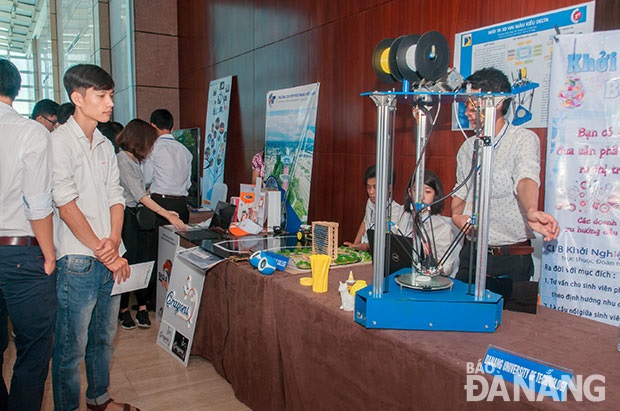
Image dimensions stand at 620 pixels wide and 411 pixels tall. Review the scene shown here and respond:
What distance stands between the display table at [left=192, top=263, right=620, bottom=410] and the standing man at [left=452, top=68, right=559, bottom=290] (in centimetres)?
27

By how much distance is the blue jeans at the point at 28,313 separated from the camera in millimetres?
1610

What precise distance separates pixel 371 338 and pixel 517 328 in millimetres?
422

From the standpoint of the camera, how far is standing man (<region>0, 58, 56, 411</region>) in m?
1.56

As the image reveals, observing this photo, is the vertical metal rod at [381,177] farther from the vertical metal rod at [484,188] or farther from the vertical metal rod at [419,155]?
the vertical metal rod at [484,188]

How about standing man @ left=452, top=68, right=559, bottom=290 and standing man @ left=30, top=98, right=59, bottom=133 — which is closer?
standing man @ left=452, top=68, right=559, bottom=290

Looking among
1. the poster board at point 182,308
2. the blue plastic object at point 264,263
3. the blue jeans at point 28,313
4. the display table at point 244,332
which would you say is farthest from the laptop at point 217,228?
Answer: the blue jeans at point 28,313

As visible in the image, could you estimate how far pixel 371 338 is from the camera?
1.36 m

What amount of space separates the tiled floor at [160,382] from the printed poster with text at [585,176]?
158cm

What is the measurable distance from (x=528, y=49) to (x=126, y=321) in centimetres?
303

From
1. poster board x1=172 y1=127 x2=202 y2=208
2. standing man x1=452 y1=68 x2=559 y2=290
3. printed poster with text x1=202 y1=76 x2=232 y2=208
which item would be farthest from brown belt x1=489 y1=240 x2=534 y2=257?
poster board x1=172 y1=127 x2=202 y2=208

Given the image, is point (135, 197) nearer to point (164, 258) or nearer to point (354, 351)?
point (164, 258)

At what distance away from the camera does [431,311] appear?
4.28 ft

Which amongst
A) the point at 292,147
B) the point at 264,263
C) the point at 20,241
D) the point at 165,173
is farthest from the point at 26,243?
the point at 292,147

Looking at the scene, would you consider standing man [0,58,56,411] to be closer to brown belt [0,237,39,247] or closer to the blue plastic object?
brown belt [0,237,39,247]
